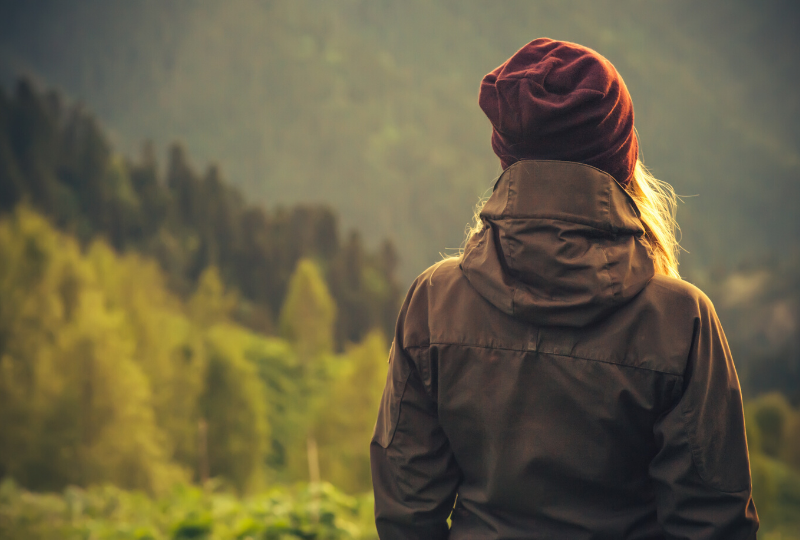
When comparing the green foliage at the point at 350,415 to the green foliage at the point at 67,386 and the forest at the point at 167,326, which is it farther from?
the green foliage at the point at 67,386

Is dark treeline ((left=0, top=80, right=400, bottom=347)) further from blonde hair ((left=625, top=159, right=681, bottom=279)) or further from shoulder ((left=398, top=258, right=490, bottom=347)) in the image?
blonde hair ((left=625, top=159, right=681, bottom=279))

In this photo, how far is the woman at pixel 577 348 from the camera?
743mm

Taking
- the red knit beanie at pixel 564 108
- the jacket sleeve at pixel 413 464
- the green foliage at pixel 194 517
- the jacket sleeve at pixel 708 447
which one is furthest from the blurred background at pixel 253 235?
the red knit beanie at pixel 564 108

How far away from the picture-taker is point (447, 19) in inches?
622

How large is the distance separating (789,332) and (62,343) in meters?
18.8

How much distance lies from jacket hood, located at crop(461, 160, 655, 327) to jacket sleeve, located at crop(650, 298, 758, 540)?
118 millimetres

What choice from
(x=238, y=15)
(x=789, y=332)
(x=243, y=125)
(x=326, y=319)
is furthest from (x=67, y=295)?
(x=789, y=332)

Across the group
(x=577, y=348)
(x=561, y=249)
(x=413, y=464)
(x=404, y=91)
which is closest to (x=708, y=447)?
(x=577, y=348)

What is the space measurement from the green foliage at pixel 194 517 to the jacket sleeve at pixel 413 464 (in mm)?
2086

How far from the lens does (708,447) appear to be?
74 centimetres

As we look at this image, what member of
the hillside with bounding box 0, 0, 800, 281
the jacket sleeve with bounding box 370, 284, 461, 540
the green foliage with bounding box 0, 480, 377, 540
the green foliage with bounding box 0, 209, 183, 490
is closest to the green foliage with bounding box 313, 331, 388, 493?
the green foliage with bounding box 0, 209, 183, 490

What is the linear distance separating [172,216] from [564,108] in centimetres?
1088

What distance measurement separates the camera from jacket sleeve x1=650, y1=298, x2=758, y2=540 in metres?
0.74

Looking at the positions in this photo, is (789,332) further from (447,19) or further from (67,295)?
(67,295)
